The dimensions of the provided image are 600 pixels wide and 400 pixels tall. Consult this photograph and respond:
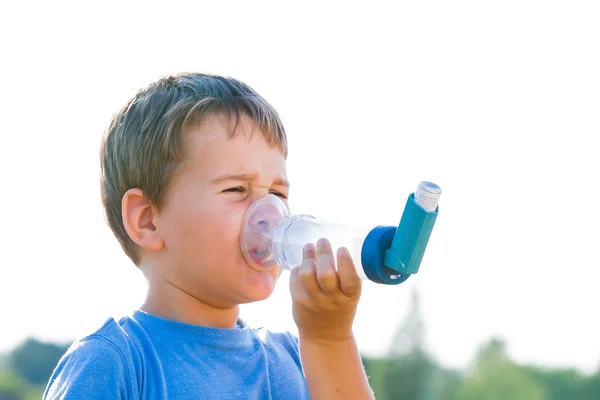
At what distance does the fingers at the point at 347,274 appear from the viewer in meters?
2.71

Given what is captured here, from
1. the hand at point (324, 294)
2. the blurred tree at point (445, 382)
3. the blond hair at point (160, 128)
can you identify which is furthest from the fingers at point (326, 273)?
the blurred tree at point (445, 382)

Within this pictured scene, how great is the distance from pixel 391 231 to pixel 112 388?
90 cm

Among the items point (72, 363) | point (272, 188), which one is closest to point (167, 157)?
point (272, 188)

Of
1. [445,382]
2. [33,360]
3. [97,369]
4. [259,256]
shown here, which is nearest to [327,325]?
[259,256]

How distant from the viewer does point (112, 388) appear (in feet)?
8.94

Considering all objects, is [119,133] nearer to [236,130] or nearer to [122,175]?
[122,175]

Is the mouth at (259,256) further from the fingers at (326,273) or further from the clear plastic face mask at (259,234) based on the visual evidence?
the fingers at (326,273)

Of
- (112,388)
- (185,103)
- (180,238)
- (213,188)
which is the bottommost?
(112,388)

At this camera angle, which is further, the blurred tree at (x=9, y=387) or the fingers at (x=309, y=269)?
the blurred tree at (x=9, y=387)

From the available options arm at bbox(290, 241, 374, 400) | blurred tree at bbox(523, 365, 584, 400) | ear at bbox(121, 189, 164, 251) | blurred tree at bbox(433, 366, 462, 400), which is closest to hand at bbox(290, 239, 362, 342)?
arm at bbox(290, 241, 374, 400)

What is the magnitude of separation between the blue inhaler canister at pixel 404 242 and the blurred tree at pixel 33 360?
118 ft

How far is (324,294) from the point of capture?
2.85m

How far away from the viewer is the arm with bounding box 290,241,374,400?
2777 millimetres

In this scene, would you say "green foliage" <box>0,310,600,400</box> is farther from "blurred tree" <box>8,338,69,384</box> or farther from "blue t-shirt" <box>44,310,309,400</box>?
"blue t-shirt" <box>44,310,309,400</box>
